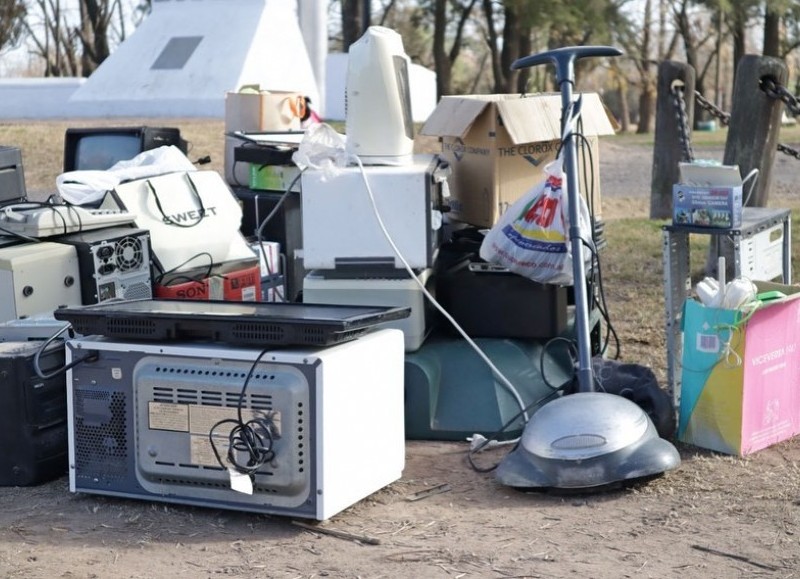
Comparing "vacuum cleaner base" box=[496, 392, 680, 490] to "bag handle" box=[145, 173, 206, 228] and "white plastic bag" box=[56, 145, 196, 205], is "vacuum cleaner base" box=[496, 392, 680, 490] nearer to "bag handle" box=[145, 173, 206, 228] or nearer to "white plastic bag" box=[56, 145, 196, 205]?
"bag handle" box=[145, 173, 206, 228]

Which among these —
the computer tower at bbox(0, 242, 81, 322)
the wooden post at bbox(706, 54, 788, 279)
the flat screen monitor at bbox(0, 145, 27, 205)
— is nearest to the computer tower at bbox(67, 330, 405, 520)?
the computer tower at bbox(0, 242, 81, 322)

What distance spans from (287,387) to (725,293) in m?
1.65

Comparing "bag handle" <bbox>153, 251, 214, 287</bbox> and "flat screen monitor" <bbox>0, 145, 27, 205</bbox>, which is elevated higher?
"flat screen monitor" <bbox>0, 145, 27, 205</bbox>

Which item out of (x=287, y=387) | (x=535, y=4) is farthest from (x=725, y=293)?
(x=535, y=4)

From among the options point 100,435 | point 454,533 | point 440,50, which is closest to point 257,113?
point 100,435

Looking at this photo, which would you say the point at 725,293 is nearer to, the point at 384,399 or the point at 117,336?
the point at 384,399

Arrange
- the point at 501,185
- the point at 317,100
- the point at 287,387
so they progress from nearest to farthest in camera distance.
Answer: the point at 287,387 → the point at 501,185 → the point at 317,100

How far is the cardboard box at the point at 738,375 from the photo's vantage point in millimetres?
4027

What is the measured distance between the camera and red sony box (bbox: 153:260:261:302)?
508cm

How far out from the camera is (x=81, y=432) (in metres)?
3.74

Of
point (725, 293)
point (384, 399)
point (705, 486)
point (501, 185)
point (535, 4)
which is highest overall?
point (535, 4)

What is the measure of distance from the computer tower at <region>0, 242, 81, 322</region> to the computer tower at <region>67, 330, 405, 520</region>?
0.89 metres

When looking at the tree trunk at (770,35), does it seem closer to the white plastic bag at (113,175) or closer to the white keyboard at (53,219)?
the white plastic bag at (113,175)

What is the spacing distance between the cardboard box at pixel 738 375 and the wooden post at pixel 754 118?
253 centimetres
